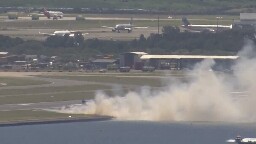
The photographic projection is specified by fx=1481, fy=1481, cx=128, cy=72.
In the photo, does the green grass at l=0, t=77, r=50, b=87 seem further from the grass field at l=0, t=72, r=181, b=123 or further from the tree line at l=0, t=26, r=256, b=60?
the tree line at l=0, t=26, r=256, b=60

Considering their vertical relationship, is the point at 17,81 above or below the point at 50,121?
below

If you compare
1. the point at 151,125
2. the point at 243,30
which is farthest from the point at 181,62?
the point at 151,125

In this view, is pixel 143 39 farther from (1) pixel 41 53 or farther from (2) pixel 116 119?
(2) pixel 116 119

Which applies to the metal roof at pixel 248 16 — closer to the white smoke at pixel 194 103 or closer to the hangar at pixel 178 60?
the hangar at pixel 178 60

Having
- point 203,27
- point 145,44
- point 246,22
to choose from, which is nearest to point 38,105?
point 145,44

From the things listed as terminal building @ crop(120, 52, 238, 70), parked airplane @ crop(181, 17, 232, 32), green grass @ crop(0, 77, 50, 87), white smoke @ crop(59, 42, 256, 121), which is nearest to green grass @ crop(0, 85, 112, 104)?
green grass @ crop(0, 77, 50, 87)

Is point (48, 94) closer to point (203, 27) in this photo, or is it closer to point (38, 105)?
point (38, 105)
